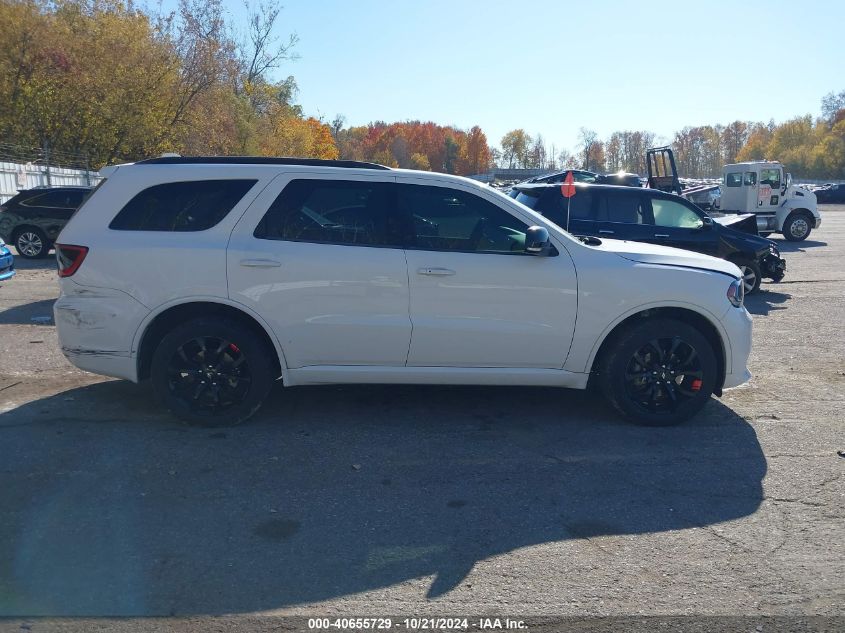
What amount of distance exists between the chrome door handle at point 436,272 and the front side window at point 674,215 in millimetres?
7117

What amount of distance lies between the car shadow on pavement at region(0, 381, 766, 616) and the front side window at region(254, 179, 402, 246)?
57.3 inches

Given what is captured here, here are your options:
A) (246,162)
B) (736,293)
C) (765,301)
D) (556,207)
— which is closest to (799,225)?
(765,301)

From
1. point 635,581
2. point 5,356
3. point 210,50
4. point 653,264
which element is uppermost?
point 210,50

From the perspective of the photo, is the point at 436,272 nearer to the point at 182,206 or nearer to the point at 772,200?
the point at 182,206

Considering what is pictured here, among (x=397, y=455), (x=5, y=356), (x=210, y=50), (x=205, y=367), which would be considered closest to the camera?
(x=397, y=455)

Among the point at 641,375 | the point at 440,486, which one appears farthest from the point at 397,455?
the point at 641,375

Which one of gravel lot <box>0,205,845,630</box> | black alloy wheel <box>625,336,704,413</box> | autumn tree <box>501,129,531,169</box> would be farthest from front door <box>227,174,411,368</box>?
autumn tree <box>501,129,531,169</box>

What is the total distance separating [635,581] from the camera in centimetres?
371

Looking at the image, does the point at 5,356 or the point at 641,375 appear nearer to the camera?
the point at 641,375

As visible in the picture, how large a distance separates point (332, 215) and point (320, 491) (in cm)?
211

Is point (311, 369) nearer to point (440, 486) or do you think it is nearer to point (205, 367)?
point (205, 367)

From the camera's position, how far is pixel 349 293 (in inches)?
218

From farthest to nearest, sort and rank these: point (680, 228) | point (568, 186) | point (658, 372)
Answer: point (680, 228)
point (568, 186)
point (658, 372)

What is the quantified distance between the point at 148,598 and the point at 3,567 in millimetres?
829
